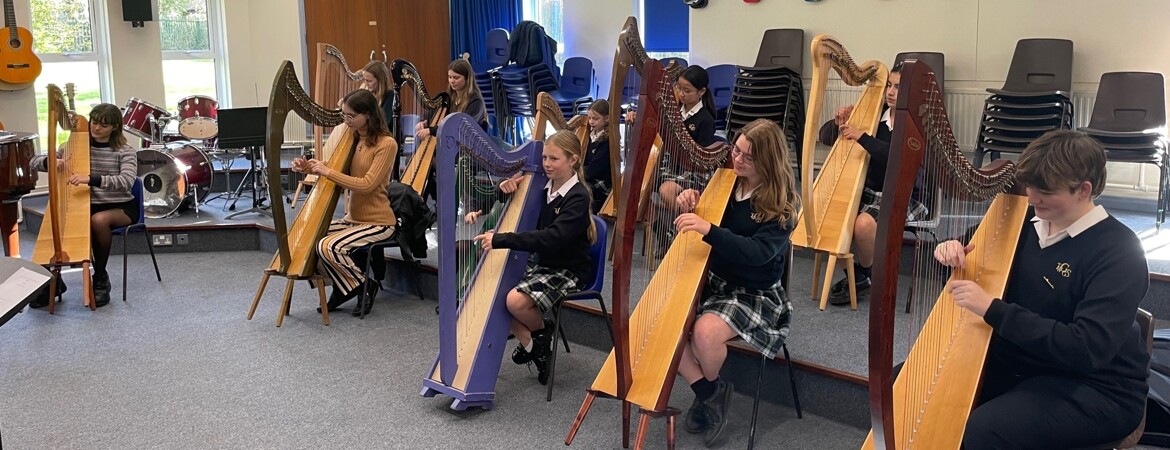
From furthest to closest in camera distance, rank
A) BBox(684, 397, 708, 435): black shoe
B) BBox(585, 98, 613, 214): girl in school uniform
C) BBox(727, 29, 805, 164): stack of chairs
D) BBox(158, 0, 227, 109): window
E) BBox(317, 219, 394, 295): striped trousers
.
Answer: BBox(158, 0, 227, 109): window
BBox(727, 29, 805, 164): stack of chairs
BBox(585, 98, 613, 214): girl in school uniform
BBox(317, 219, 394, 295): striped trousers
BBox(684, 397, 708, 435): black shoe

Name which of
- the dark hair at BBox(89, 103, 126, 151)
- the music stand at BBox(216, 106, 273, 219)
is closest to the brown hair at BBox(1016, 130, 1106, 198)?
the dark hair at BBox(89, 103, 126, 151)

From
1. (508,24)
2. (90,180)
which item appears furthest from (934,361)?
(508,24)

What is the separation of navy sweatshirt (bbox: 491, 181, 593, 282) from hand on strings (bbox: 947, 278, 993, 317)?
60.7 inches

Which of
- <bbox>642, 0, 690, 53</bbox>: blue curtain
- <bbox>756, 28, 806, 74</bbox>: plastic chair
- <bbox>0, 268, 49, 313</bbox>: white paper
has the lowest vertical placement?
<bbox>0, 268, 49, 313</bbox>: white paper

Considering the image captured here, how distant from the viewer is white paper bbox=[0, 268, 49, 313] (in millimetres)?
2111

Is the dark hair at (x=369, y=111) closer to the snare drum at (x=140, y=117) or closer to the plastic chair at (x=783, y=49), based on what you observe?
the plastic chair at (x=783, y=49)

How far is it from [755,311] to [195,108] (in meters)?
5.68

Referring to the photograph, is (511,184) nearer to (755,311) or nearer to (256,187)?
(755,311)

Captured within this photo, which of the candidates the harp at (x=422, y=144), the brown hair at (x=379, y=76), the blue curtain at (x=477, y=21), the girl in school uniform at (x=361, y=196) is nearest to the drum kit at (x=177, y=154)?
the brown hair at (x=379, y=76)

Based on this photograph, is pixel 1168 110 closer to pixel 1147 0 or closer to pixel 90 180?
pixel 1147 0

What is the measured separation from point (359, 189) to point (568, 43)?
4750 mm

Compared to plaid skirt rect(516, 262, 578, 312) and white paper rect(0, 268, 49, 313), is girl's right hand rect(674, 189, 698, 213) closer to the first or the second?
plaid skirt rect(516, 262, 578, 312)

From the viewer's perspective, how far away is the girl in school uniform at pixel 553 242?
337 centimetres

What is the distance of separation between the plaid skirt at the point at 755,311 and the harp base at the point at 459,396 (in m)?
0.85
